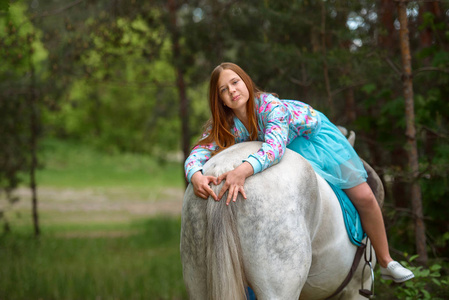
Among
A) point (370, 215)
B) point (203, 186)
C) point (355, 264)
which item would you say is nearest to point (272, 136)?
point (203, 186)

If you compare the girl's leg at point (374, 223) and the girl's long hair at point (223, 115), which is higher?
the girl's long hair at point (223, 115)

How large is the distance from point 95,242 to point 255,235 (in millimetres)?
9173

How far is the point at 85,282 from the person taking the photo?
19.9ft

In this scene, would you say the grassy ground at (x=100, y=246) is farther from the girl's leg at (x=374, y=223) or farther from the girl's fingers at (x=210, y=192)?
the girl's fingers at (x=210, y=192)

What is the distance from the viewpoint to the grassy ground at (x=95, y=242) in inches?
236

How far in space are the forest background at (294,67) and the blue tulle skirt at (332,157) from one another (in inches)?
44.8

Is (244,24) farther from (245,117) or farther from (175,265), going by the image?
(245,117)

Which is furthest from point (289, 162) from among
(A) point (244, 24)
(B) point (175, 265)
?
(A) point (244, 24)

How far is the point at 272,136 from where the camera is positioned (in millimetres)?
2736

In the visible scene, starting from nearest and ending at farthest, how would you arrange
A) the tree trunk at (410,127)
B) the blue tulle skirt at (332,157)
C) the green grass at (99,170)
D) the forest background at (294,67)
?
1. the blue tulle skirt at (332,157)
2. the tree trunk at (410,127)
3. the forest background at (294,67)
4. the green grass at (99,170)

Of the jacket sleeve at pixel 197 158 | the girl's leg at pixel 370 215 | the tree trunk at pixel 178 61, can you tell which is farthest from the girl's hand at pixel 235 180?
the tree trunk at pixel 178 61

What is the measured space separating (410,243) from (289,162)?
3.83 m

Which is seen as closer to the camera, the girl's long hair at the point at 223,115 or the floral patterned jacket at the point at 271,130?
the floral patterned jacket at the point at 271,130

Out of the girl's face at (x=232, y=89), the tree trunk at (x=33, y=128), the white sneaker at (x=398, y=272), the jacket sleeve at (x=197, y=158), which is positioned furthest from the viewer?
the tree trunk at (x=33, y=128)
